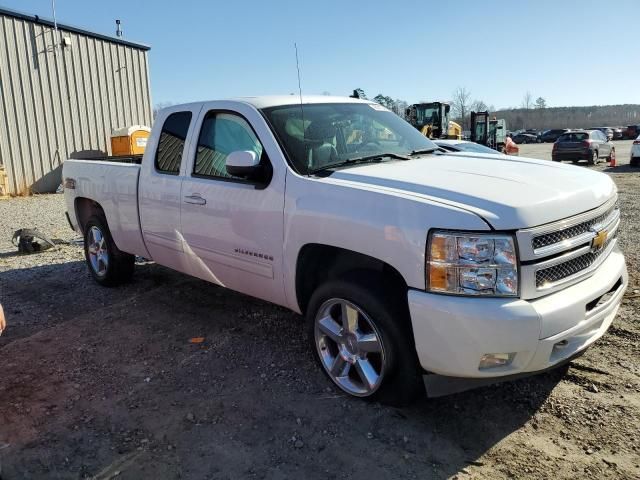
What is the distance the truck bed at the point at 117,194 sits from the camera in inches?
207

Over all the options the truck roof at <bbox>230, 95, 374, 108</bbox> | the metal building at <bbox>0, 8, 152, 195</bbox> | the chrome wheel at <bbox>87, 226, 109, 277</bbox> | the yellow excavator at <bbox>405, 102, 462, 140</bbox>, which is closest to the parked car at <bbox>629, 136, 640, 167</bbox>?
the yellow excavator at <bbox>405, 102, 462, 140</bbox>

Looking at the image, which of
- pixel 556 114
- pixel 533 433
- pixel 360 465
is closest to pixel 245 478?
pixel 360 465

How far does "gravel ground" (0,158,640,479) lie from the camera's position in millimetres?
2859

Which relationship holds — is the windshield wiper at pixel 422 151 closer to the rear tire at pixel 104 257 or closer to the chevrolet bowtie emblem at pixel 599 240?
the chevrolet bowtie emblem at pixel 599 240

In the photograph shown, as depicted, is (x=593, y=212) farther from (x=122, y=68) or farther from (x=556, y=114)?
(x=556, y=114)

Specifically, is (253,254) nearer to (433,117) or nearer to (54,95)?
(54,95)

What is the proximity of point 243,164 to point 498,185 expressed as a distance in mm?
1657

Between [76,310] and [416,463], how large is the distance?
156 inches

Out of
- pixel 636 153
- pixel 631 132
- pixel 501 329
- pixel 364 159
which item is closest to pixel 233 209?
pixel 364 159

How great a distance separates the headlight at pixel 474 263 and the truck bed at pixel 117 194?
3362 millimetres

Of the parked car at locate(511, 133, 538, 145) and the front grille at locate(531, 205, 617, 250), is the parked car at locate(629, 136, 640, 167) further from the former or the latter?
the parked car at locate(511, 133, 538, 145)

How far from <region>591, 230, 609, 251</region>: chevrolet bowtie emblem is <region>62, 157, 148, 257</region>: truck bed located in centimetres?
389

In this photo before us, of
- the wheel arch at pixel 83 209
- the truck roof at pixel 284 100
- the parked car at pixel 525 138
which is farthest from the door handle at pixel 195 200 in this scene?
the parked car at pixel 525 138

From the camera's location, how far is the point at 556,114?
9906 cm
